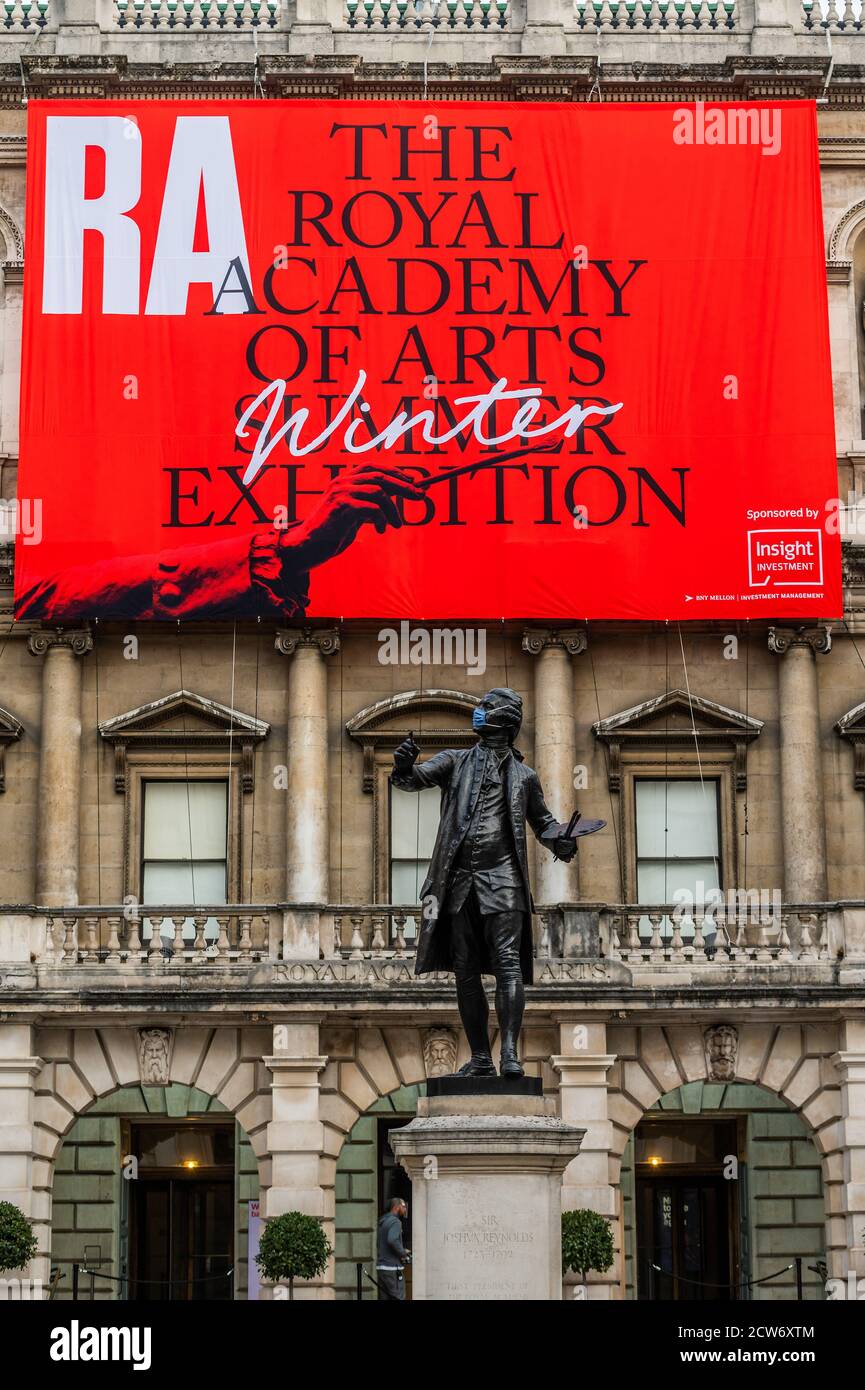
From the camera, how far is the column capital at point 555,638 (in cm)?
3431

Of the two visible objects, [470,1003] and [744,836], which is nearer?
[470,1003]

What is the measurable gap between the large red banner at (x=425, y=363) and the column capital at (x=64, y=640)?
64 centimetres

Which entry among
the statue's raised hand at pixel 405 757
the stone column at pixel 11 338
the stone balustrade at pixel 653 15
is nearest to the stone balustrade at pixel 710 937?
the stone column at pixel 11 338

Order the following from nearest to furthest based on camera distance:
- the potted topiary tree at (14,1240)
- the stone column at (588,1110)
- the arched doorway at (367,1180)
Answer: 1. the potted topiary tree at (14,1240)
2. the stone column at (588,1110)
3. the arched doorway at (367,1180)

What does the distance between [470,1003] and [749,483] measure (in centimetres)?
1868

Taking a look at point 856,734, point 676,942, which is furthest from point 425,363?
point 676,942

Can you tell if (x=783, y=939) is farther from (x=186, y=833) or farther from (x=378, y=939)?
(x=186, y=833)

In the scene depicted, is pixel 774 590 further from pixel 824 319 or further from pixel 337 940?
pixel 337 940

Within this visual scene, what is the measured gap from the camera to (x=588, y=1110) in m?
31.4

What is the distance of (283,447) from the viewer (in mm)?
34281

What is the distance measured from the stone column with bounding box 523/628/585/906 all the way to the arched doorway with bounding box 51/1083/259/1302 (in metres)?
5.48

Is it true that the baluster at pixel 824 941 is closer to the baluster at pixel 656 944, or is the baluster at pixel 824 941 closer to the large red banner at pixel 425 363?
the baluster at pixel 656 944
